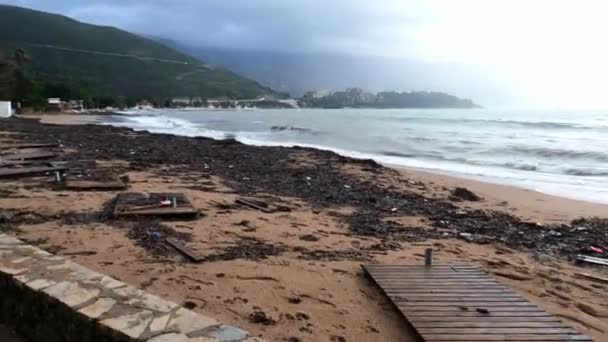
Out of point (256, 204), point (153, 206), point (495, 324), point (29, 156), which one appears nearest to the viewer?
point (495, 324)

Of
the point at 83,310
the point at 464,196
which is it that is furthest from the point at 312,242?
the point at 464,196

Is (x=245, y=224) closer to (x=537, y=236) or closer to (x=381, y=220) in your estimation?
(x=381, y=220)

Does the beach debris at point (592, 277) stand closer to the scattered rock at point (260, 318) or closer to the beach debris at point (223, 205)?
the scattered rock at point (260, 318)

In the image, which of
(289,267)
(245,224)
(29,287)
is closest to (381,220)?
(245,224)

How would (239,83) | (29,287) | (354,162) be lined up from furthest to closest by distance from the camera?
1. (239,83)
2. (354,162)
3. (29,287)

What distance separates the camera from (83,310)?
112 inches

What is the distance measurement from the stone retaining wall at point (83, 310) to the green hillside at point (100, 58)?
11015 cm

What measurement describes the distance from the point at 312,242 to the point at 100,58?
5238 inches

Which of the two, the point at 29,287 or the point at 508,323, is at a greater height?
the point at 29,287

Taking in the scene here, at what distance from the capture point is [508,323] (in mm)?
3818

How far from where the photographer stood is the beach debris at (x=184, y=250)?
16.9 feet

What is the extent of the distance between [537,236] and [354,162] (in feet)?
32.7

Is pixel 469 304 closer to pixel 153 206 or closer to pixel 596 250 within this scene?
pixel 596 250

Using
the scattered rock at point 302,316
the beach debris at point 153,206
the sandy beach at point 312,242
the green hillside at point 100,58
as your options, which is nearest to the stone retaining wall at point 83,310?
the sandy beach at point 312,242
